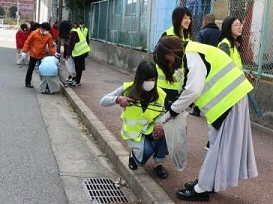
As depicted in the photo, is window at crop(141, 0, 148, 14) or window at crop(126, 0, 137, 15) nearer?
window at crop(141, 0, 148, 14)

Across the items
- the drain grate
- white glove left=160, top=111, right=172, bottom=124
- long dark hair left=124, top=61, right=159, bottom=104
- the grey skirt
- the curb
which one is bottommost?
the drain grate

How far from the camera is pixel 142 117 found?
5043 mm

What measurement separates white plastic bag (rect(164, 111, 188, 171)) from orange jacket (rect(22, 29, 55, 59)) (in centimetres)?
775

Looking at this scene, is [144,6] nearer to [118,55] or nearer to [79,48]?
[118,55]

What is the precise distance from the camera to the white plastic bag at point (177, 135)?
451 cm

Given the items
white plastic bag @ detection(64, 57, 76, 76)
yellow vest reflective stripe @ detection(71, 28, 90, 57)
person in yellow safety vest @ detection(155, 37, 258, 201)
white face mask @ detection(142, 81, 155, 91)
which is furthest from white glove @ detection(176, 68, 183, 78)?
white plastic bag @ detection(64, 57, 76, 76)

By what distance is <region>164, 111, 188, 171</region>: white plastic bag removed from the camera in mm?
4508

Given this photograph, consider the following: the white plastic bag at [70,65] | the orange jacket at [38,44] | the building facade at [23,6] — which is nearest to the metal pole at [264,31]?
the white plastic bag at [70,65]

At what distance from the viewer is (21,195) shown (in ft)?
15.6

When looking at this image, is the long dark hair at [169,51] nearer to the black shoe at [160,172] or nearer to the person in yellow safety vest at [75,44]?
the black shoe at [160,172]

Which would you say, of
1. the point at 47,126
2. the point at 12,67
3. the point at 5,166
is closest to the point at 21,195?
the point at 5,166

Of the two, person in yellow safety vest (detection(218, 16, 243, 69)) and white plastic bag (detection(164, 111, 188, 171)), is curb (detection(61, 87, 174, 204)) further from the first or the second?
person in yellow safety vest (detection(218, 16, 243, 69))

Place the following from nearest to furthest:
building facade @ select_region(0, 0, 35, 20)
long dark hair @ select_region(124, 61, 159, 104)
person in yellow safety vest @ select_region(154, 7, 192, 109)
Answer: long dark hair @ select_region(124, 61, 159, 104), person in yellow safety vest @ select_region(154, 7, 192, 109), building facade @ select_region(0, 0, 35, 20)

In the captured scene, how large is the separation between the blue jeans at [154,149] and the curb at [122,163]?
194mm
